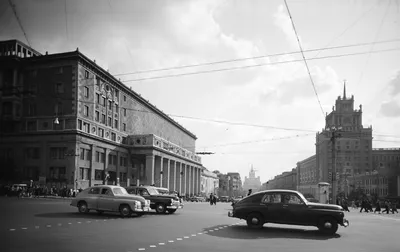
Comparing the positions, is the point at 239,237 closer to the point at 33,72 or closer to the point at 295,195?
the point at 295,195

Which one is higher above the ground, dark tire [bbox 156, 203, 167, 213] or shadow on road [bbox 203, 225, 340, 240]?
shadow on road [bbox 203, 225, 340, 240]

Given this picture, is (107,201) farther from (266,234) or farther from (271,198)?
(266,234)

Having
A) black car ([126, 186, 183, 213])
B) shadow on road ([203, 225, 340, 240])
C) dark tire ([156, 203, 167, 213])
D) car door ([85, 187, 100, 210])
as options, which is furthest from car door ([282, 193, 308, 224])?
car door ([85, 187, 100, 210])

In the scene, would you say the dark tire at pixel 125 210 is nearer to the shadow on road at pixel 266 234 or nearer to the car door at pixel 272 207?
the shadow on road at pixel 266 234

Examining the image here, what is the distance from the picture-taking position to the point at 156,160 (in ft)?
287

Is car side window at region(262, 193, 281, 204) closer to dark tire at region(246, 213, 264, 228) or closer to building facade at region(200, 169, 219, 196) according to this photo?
dark tire at region(246, 213, 264, 228)

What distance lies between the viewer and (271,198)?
17.7 metres

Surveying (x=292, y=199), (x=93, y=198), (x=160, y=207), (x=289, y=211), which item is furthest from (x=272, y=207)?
(x=93, y=198)

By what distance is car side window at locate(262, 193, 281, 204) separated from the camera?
1758cm

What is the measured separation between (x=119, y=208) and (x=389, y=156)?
15974 centimetres

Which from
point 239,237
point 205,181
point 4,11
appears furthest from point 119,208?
point 205,181

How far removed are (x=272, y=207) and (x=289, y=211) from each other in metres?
0.80

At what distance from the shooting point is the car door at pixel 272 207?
1730 centimetres

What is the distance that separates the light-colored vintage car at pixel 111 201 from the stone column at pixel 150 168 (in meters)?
57.0
